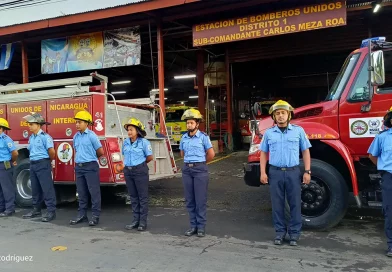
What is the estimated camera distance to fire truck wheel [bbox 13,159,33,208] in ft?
25.5

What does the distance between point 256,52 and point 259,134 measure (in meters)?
10.9

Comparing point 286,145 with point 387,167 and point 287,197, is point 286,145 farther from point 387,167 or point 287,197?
point 387,167

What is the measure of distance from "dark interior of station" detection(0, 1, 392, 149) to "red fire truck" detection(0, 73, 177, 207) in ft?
14.9

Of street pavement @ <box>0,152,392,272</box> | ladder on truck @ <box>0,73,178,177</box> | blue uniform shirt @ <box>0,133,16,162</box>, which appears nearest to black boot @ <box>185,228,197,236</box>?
street pavement @ <box>0,152,392,272</box>

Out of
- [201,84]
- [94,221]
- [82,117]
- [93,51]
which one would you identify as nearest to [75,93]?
[82,117]

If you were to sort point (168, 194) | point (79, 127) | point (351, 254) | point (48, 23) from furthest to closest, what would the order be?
point (48, 23)
point (168, 194)
point (79, 127)
point (351, 254)

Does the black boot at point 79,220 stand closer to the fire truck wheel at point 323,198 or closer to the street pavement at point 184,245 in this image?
the street pavement at point 184,245

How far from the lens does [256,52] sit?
1588cm

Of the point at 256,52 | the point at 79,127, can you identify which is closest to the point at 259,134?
the point at 79,127

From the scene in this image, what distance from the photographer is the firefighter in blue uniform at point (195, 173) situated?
5.35m

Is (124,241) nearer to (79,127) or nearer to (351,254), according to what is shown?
(79,127)

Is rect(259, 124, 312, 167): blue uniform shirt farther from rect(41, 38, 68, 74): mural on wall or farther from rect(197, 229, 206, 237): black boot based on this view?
rect(41, 38, 68, 74): mural on wall

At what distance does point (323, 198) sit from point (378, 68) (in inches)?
77.4

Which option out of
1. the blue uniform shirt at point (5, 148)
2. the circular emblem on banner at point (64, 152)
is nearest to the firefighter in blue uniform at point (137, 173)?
the circular emblem on banner at point (64, 152)
